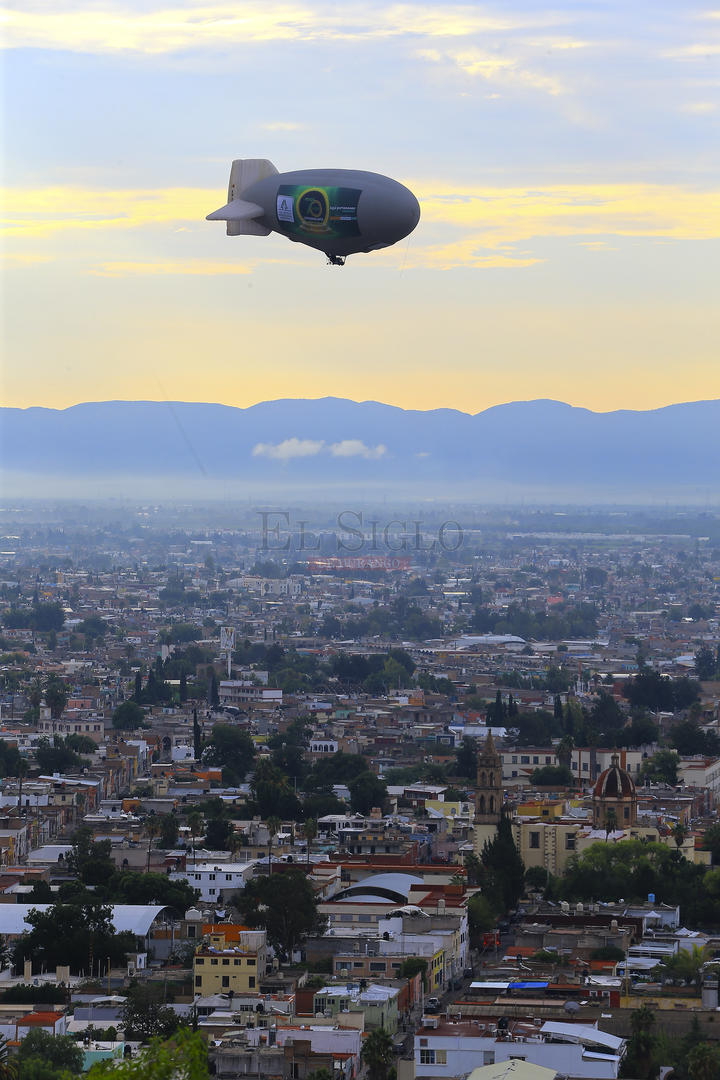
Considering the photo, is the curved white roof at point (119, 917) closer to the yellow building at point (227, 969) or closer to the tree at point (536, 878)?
the yellow building at point (227, 969)

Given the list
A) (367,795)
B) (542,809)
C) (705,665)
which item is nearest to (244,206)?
(542,809)

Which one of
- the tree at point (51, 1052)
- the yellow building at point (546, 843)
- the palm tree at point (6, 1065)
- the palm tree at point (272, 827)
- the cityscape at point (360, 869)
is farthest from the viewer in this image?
the palm tree at point (272, 827)

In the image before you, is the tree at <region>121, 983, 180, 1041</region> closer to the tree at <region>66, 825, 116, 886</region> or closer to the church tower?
the tree at <region>66, 825, 116, 886</region>

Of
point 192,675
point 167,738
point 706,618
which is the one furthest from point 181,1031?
point 706,618

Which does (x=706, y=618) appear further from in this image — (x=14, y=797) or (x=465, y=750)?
(x=14, y=797)

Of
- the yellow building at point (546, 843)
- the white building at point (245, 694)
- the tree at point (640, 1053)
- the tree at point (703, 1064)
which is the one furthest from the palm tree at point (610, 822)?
the white building at point (245, 694)

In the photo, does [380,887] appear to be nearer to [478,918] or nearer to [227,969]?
[478,918]
